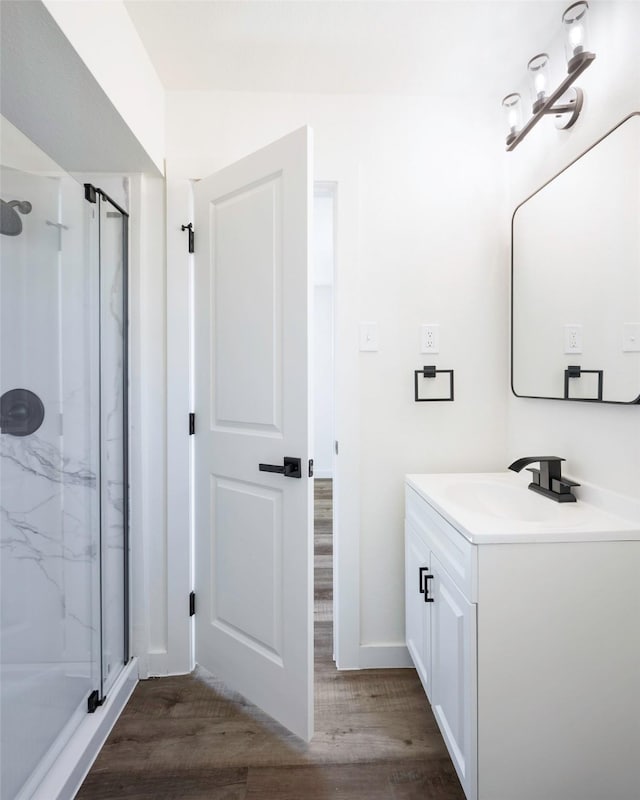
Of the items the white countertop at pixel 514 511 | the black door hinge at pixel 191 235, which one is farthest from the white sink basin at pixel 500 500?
the black door hinge at pixel 191 235

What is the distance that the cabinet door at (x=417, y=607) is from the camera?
151 centimetres

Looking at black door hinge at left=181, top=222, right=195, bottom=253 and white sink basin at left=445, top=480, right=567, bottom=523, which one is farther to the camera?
black door hinge at left=181, top=222, right=195, bottom=253

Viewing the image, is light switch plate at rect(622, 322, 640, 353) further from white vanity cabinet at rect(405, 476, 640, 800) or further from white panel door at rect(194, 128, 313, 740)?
white panel door at rect(194, 128, 313, 740)

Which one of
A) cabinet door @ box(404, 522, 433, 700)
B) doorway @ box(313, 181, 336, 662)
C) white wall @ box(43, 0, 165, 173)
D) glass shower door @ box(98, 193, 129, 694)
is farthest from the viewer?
doorway @ box(313, 181, 336, 662)

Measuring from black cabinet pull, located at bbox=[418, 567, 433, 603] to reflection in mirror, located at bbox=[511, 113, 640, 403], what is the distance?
778 mm

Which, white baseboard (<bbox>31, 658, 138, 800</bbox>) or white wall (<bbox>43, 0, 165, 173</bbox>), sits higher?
white wall (<bbox>43, 0, 165, 173</bbox>)

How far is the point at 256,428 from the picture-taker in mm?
1584

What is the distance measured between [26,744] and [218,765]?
Result: 57cm

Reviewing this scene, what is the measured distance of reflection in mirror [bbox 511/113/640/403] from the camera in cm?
120

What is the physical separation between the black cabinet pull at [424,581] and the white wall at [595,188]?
24.0 inches

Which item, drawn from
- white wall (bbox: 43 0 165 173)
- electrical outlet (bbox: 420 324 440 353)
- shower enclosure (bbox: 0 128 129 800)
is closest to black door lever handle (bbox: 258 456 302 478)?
shower enclosure (bbox: 0 128 129 800)

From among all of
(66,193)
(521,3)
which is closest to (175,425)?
(66,193)

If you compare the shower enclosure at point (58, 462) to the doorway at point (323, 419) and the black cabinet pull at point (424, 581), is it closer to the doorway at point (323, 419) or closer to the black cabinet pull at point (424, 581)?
the doorway at point (323, 419)

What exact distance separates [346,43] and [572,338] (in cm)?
132
